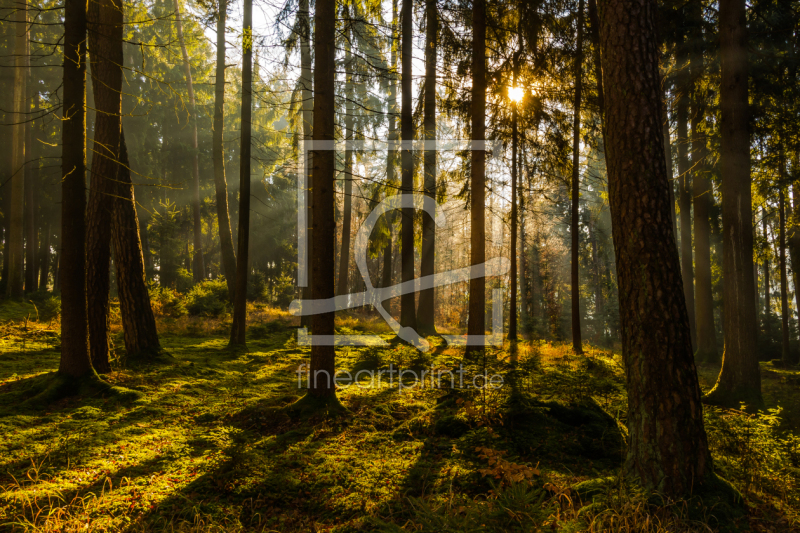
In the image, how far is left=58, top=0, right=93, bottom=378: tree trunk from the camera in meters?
5.53

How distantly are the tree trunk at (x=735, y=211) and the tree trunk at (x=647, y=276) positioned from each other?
5.65 m

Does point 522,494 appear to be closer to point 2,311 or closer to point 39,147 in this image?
point 2,311

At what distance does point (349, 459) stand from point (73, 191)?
5282 mm

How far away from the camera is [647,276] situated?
11.4 feet

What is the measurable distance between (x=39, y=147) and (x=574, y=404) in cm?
2692

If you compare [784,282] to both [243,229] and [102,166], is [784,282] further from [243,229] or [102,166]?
[102,166]

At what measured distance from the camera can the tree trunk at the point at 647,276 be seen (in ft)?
11.1

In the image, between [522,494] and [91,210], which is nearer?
[522,494]

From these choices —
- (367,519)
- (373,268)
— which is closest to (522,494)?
(367,519)

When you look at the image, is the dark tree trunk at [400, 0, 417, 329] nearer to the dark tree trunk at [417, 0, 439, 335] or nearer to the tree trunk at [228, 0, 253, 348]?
the dark tree trunk at [417, 0, 439, 335]

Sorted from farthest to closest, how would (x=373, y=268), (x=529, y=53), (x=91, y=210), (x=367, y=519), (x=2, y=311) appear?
(x=373, y=268) → (x=2, y=311) → (x=529, y=53) → (x=91, y=210) → (x=367, y=519)

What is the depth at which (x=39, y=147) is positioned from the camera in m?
20.5
